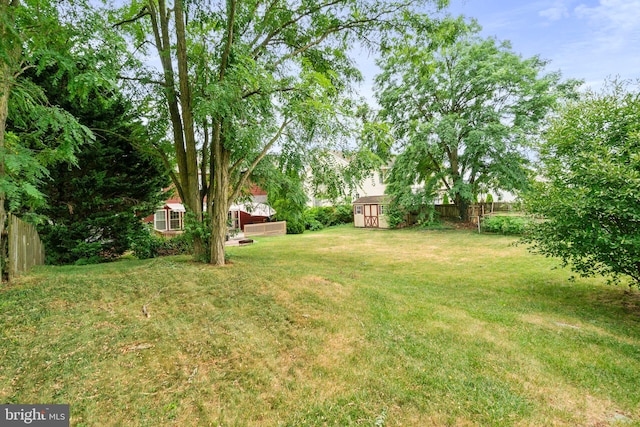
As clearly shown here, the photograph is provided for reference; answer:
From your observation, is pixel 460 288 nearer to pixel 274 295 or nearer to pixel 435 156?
pixel 274 295

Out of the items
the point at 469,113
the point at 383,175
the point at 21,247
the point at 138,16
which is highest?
the point at 469,113

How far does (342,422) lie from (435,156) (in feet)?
63.5

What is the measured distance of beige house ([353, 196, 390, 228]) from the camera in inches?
878

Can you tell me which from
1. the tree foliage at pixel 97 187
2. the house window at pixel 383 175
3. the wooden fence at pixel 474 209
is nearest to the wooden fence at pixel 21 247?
the tree foliage at pixel 97 187

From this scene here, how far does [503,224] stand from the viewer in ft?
51.6

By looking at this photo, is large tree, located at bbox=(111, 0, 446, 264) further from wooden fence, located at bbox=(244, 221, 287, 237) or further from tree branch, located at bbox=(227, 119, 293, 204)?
wooden fence, located at bbox=(244, 221, 287, 237)

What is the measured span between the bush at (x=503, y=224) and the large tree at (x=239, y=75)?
12.7 meters

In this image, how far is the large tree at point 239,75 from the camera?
5.84 metres

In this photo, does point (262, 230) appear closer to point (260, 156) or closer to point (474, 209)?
point (260, 156)

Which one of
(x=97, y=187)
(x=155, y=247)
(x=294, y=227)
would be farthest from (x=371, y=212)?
(x=97, y=187)

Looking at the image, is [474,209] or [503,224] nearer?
[503,224]

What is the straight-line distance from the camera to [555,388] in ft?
9.84

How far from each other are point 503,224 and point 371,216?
951 centimetres

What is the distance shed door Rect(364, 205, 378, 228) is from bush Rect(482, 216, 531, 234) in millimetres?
7935
